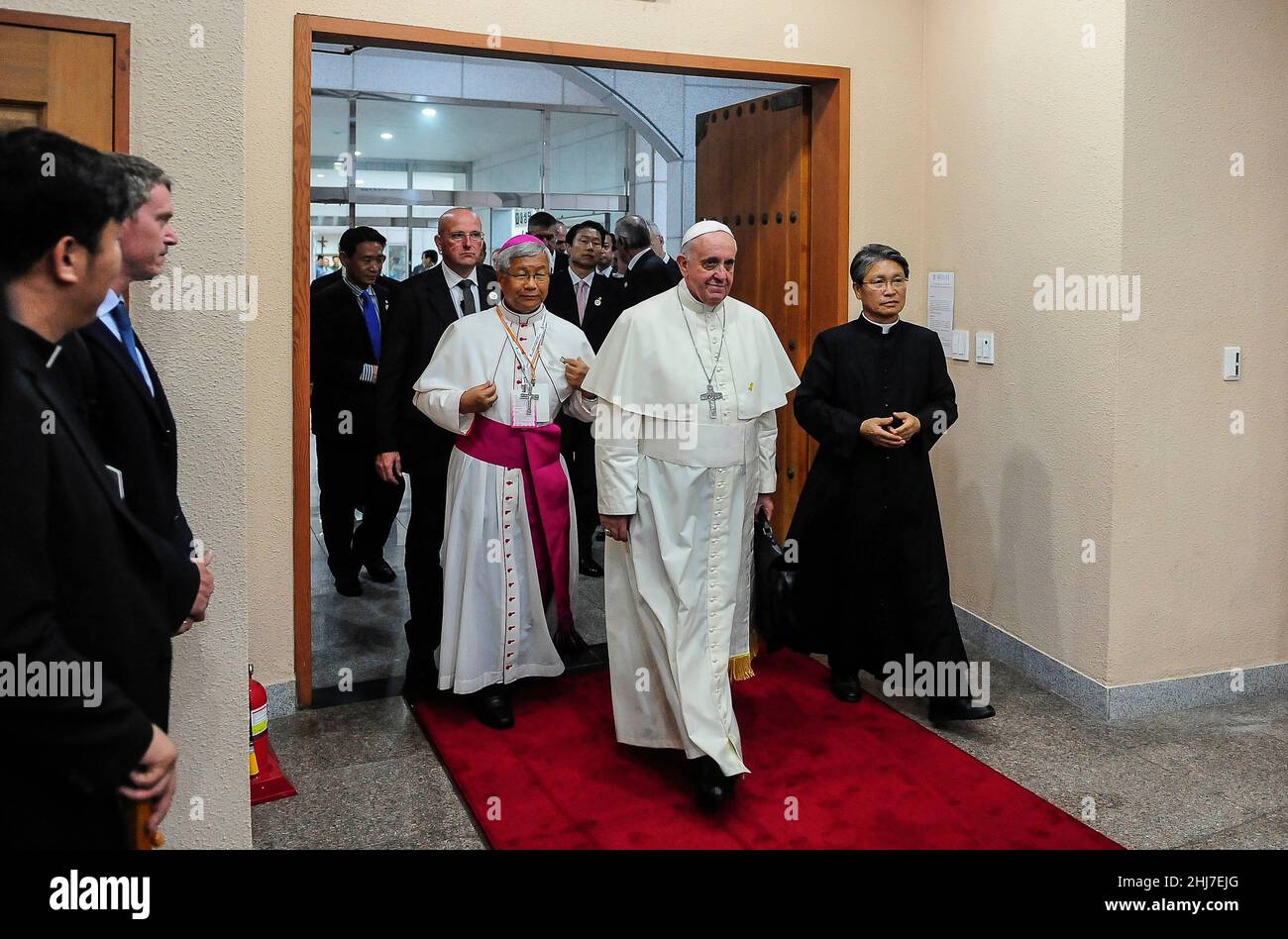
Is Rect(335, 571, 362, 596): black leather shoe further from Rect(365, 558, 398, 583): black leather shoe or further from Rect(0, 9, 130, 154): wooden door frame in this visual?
Rect(0, 9, 130, 154): wooden door frame

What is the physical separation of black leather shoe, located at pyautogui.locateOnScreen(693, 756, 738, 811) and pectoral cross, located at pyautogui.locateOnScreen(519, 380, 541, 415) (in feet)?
4.73

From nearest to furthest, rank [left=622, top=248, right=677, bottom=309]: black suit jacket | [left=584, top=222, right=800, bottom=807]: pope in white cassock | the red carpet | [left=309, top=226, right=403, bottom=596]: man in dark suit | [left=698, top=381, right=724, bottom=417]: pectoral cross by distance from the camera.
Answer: the red carpet, [left=584, top=222, right=800, bottom=807]: pope in white cassock, [left=698, top=381, right=724, bottom=417]: pectoral cross, [left=309, top=226, right=403, bottom=596]: man in dark suit, [left=622, top=248, right=677, bottom=309]: black suit jacket

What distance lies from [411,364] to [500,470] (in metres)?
0.67

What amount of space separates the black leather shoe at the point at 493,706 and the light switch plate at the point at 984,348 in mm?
2377

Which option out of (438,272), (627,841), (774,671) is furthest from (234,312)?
(774,671)

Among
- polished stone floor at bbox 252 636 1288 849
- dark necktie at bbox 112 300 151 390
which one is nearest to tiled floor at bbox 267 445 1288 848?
polished stone floor at bbox 252 636 1288 849

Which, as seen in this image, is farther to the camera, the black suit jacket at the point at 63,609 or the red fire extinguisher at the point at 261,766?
the red fire extinguisher at the point at 261,766

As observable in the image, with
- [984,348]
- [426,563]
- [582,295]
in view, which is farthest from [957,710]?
[582,295]

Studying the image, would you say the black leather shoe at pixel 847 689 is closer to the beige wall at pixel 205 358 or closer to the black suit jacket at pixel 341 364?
the beige wall at pixel 205 358

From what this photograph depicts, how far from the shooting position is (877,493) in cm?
430

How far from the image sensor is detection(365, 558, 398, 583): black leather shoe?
6.28 meters

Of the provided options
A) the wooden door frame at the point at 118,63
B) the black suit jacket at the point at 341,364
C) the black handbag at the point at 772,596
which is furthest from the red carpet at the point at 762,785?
the wooden door frame at the point at 118,63

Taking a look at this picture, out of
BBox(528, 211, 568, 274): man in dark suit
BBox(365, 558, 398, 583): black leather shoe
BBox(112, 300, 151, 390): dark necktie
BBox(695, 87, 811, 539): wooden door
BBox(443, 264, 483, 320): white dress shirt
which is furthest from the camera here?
BBox(528, 211, 568, 274): man in dark suit

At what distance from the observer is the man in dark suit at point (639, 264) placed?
243 inches
